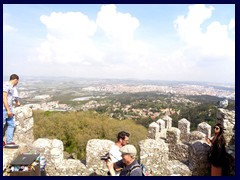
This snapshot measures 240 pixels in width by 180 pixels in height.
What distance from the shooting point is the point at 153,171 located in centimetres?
521

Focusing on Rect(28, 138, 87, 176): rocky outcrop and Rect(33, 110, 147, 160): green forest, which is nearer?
Rect(28, 138, 87, 176): rocky outcrop

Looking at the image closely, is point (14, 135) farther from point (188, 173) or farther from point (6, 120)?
point (188, 173)

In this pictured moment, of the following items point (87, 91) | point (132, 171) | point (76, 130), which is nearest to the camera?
point (132, 171)

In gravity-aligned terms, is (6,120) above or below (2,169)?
above

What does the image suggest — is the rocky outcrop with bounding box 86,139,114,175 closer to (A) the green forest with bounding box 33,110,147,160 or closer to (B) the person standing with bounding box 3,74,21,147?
(B) the person standing with bounding box 3,74,21,147

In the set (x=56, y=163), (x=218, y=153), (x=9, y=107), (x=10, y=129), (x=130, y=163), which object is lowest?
(x=56, y=163)

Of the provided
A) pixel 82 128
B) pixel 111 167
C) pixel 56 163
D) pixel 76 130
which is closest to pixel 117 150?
pixel 111 167

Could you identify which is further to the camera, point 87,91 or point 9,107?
point 87,91

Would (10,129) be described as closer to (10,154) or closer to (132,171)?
(10,154)

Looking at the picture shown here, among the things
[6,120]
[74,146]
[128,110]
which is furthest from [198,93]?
[6,120]

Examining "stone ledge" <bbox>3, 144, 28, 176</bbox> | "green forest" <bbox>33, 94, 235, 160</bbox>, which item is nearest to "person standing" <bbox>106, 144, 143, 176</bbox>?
"stone ledge" <bbox>3, 144, 28, 176</bbox>

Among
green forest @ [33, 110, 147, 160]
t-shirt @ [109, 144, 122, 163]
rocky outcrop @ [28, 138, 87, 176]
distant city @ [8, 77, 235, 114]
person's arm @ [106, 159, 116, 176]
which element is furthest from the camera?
distant city @ [8, 77, 235, 114]
